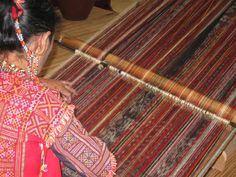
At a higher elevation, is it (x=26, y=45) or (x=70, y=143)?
(x=26, y=45)

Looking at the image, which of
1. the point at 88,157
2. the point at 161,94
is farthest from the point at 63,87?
the point at 88,157

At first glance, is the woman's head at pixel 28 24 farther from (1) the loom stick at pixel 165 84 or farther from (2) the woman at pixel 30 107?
(1) the loom stick at pixel 165 84

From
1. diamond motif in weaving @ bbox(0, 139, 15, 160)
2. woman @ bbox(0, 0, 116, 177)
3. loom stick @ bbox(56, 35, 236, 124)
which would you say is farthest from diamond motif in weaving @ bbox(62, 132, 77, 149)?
loom stick @ bbox(56, 35, 236, 124)

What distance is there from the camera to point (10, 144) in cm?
96

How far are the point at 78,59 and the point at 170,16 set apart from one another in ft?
1.58

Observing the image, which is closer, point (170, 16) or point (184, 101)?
point (184, 101)

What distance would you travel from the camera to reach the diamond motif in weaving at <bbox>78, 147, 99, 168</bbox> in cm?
100

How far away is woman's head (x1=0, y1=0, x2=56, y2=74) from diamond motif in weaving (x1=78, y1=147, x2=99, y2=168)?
0.28 metres

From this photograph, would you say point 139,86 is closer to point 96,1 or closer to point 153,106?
point 153,106

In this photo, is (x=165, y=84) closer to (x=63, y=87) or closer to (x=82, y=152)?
(x=63, y=87)

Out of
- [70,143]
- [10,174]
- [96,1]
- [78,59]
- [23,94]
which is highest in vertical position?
[23,94]

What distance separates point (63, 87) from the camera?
1.55m

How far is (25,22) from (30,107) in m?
0.19

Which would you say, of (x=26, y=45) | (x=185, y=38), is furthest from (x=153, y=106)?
(x=26, y=45)
